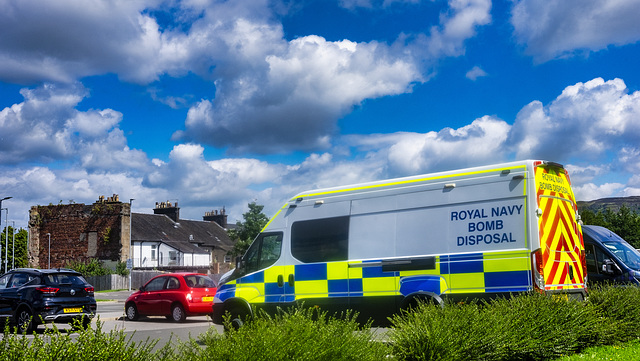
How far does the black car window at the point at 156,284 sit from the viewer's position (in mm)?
20184

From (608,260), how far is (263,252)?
944cm

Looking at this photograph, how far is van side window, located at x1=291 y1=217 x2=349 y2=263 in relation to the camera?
37.8 feet

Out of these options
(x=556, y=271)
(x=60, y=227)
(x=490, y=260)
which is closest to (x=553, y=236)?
(x=556, y=271)

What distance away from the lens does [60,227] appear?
59.4 m

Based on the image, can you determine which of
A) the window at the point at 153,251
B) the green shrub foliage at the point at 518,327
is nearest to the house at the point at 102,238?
the window at the point at 153,251

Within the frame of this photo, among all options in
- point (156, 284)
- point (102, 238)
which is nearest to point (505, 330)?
point (156, 284)

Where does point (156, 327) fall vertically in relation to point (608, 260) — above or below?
below

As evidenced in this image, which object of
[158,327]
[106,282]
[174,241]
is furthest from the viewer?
[174,241]

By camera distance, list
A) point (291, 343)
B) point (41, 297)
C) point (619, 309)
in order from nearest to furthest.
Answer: point (291, 343) < point (619, 309) < point (41, 297)

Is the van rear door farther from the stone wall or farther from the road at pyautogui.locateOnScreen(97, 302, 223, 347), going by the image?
the stone wall

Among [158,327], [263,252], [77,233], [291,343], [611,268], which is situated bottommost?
[158,327]

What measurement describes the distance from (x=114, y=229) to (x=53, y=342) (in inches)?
2160

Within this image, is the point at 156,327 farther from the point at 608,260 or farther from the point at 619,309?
the point at 608,260

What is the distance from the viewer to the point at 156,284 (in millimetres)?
20344
